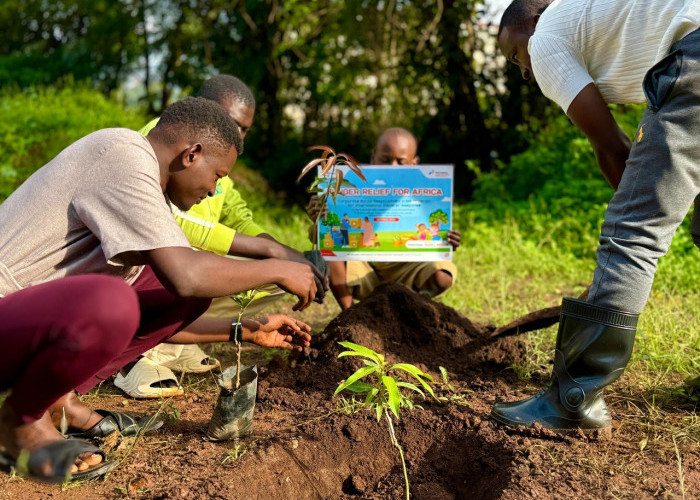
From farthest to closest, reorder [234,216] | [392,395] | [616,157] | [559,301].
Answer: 1. [559,301]
2. [234,216]
3. [616,157]
4. [392,395]

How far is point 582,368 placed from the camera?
243cm

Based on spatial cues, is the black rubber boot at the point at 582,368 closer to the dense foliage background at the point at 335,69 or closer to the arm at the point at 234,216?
the arm at the point at 234,216

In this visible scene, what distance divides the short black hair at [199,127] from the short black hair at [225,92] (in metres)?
1.28

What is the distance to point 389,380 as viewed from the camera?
219 cm

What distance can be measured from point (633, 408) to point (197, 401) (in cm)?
180

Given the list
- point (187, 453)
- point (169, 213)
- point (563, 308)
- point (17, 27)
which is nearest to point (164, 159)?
point (169, 213)

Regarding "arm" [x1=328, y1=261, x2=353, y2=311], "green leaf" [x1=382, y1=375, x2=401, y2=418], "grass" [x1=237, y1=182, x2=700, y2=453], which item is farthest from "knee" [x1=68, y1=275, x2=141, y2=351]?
"arm" [x1=328, y1=261, x2=353, y2=311]

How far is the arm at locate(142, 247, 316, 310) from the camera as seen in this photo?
216cm

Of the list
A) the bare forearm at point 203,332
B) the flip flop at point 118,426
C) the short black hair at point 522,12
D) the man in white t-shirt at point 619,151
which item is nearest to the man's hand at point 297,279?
the bare forearm at point 203,332

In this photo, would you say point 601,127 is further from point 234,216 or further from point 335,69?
point 335,69

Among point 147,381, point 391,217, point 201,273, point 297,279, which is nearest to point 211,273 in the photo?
point 201,273

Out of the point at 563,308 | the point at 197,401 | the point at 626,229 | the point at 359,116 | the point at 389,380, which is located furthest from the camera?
the point at 359,116

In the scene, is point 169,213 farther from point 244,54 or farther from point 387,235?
point 244,54

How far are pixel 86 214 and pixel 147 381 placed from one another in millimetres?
1161
